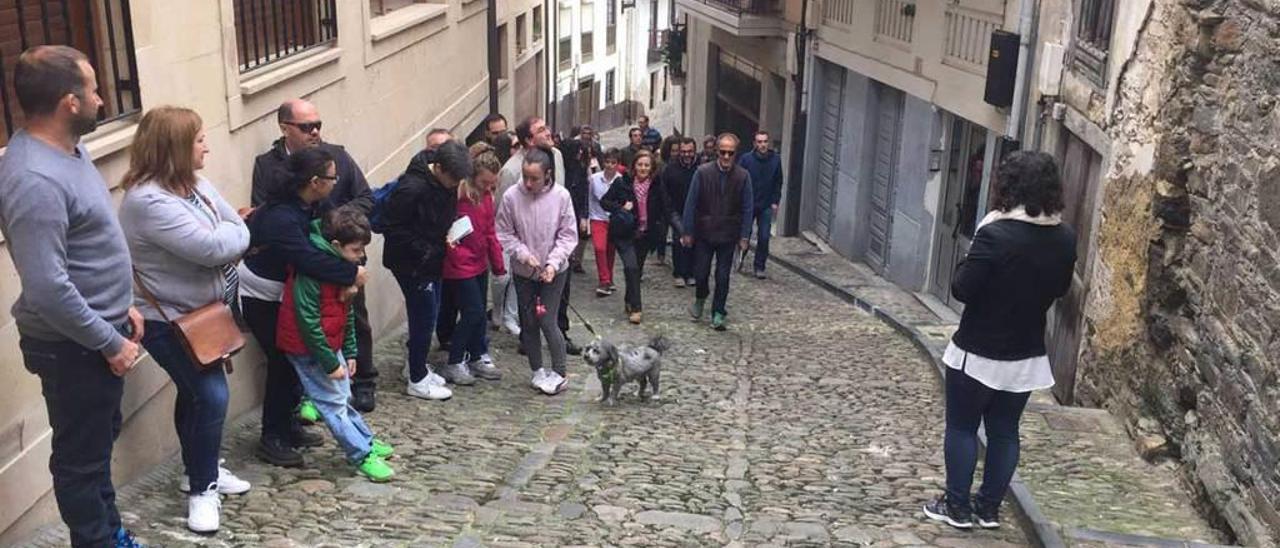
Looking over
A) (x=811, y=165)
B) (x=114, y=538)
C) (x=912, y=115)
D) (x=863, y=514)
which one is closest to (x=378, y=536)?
(x=114, y=538)

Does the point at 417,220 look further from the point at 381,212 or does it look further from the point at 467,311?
the point at 467,311

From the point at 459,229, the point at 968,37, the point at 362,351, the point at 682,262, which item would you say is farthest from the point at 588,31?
the point at 362,351

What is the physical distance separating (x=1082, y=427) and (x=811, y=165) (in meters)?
11.6

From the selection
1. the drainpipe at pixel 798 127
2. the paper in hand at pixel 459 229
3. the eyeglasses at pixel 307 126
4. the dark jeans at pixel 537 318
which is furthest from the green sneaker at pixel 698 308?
the drainpipe at pixel 798 127

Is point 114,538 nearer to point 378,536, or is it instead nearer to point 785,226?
point 378,536

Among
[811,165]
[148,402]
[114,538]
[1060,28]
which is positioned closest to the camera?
[114,538]

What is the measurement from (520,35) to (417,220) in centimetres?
1493

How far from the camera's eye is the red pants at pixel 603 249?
1063 cm

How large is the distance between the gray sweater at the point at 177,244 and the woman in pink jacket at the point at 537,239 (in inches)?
110

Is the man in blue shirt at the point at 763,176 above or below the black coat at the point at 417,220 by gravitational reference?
below

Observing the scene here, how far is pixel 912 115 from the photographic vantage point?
1394cm

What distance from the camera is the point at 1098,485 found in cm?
556

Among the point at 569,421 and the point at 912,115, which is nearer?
the point at 569,421

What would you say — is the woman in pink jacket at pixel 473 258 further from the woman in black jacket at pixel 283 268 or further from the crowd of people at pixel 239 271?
the woman in black jacket at pixel 283 268
